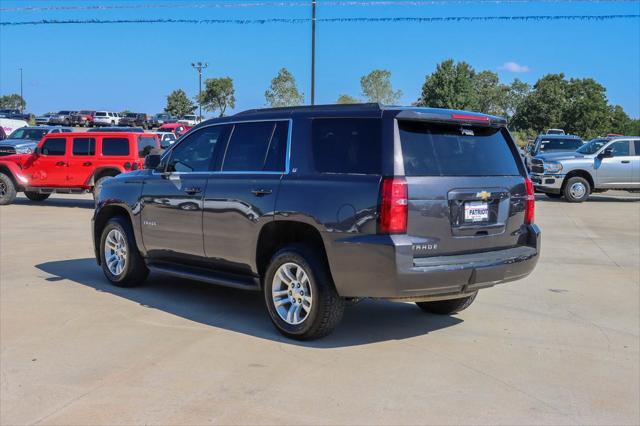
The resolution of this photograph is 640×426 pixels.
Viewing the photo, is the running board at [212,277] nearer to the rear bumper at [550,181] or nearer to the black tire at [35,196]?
the black tire at [35,196]

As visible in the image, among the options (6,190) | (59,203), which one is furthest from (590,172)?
(6,190)

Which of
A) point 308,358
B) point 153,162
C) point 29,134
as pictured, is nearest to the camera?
point 308,358

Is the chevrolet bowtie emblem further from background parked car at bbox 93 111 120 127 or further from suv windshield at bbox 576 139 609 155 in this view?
background parked car at bbox 93 111 120 127

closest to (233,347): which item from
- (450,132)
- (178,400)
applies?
(178,400)

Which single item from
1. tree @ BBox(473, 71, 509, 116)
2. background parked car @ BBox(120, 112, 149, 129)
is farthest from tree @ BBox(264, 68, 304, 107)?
tree @ BBox(473, 71, 509, 116)

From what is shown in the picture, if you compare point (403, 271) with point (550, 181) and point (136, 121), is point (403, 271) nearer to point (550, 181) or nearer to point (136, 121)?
point (550, 181)

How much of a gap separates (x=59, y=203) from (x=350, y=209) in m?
15.6

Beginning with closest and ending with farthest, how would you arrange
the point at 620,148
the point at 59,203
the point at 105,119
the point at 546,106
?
the point at 59,203 → the point at 620,148 → the point at 546,106 → the point at 105,119

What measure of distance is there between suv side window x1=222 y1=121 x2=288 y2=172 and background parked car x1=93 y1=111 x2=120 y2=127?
67.2 metres

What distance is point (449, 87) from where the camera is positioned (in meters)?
69.1

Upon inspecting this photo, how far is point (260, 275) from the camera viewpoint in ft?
19.9

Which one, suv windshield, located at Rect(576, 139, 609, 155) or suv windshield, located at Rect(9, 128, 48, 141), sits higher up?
suv windshield, located at Rect(9, 128, 48, 141)

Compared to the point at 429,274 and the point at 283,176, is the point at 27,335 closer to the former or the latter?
the point at 283,176

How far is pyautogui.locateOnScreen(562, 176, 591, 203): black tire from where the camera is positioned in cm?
1948
